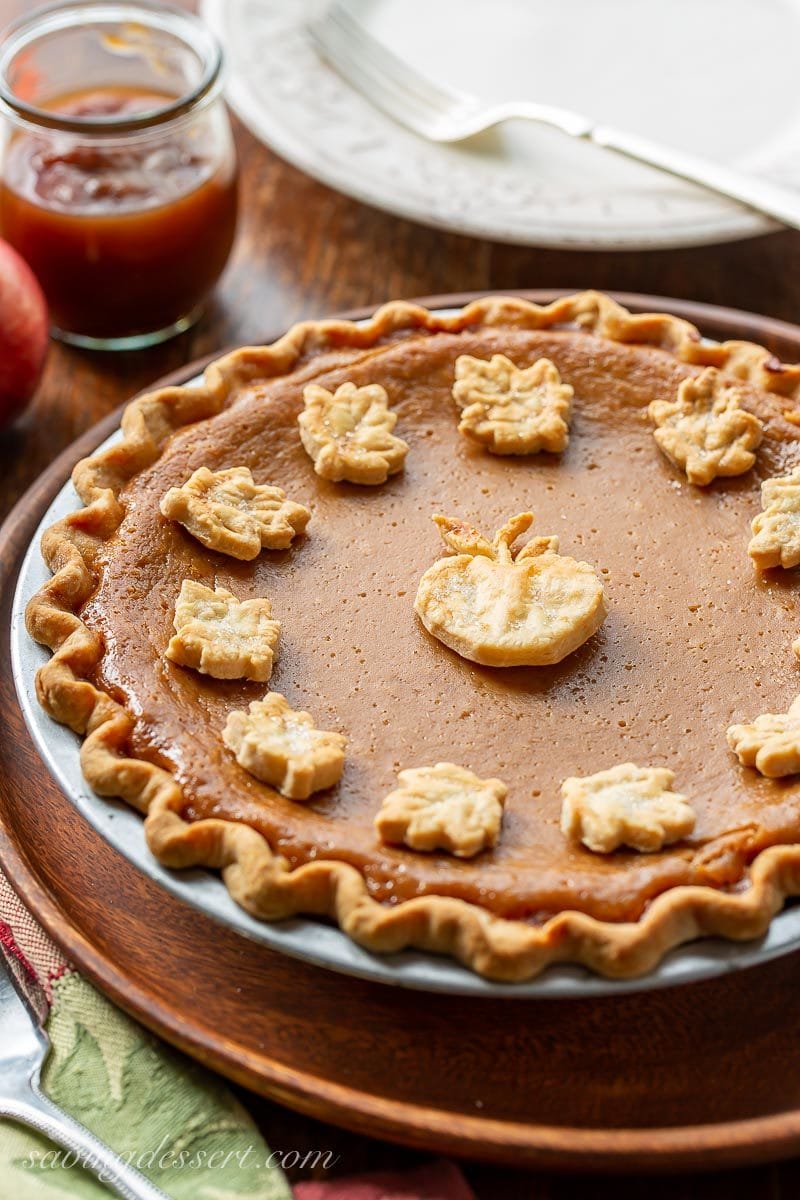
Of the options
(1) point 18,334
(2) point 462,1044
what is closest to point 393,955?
(2) point 462,1044

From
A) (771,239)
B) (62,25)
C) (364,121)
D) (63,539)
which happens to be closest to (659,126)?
(771,239)

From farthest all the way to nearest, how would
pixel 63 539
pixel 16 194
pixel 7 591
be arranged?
pixel 16 194, pixel 7 591, pixel 63 539

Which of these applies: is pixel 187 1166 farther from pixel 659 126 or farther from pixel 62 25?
pixel 659 126

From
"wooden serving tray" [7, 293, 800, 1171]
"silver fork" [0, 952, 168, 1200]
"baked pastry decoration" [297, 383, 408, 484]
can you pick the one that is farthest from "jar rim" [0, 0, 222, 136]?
"silver fork" [0, 952, 168, 1200]

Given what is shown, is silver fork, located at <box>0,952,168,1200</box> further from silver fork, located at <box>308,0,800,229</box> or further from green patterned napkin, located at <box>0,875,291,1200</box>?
silver fork, located at <box>308,0,800,229</box>

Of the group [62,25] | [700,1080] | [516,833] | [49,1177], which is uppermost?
[62,25]

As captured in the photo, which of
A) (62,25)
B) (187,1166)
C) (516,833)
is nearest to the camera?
(187,1166)
